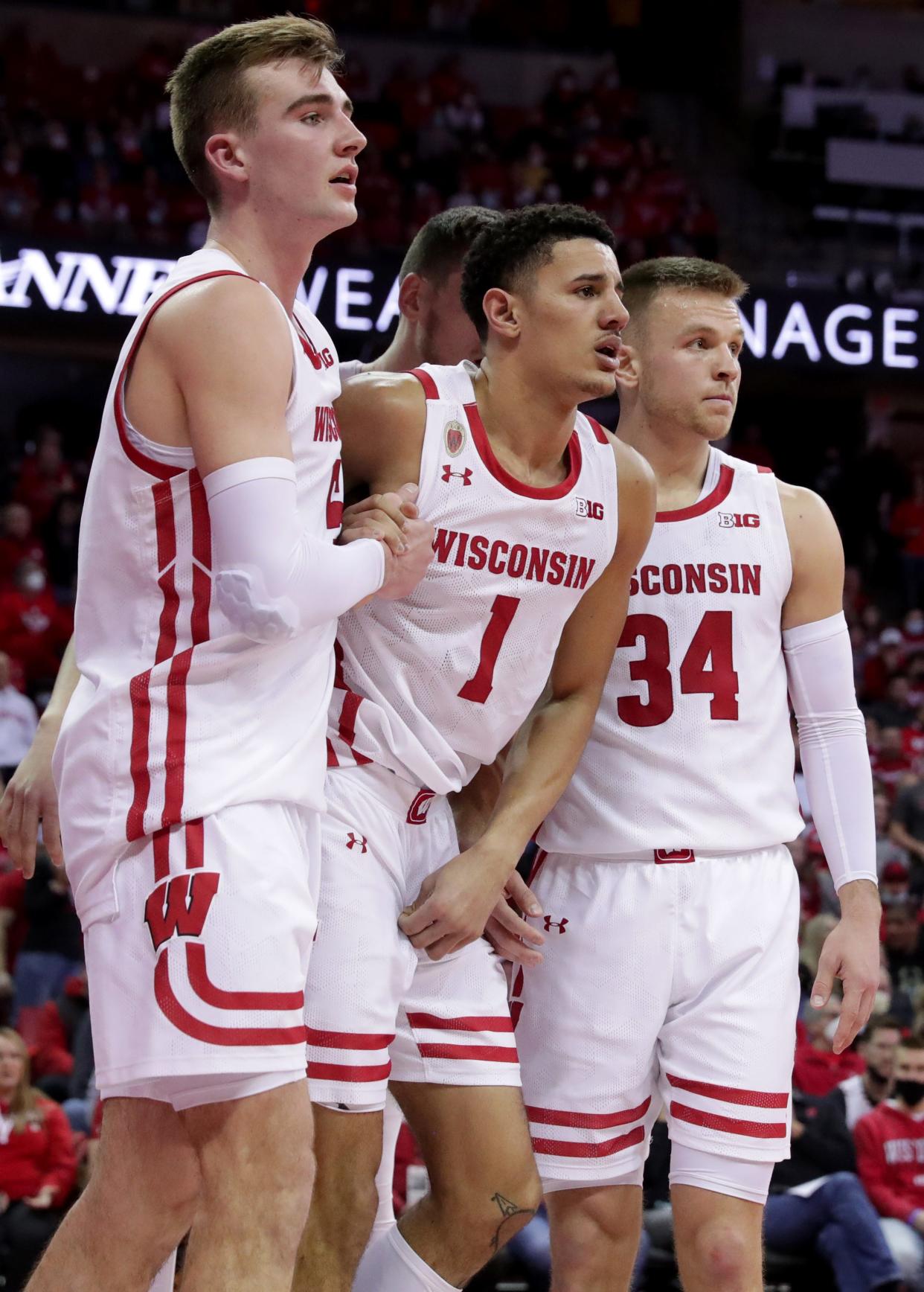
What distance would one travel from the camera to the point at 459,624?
3.54 metres

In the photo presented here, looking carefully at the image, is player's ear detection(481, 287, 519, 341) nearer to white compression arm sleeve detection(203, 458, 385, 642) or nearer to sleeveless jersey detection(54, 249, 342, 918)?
sleeveless jersey detection(54, 249, 342, 918)

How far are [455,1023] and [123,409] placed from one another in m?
1.52

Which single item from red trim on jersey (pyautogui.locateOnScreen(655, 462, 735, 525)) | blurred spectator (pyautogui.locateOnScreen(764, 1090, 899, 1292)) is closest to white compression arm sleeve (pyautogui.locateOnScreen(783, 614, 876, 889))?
red trim on jersey (pyautogui.locateOnScreen(655, 462, 735, 525))

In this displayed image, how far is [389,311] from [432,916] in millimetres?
11028

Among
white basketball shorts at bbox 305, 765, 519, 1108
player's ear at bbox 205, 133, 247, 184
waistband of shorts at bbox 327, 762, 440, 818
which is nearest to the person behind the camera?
player's ear at bbox 205, 133, 247, 184

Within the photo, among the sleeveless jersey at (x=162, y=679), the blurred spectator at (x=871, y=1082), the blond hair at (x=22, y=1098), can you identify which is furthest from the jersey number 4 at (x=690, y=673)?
the blurred spectator at (x=871, y=1082)

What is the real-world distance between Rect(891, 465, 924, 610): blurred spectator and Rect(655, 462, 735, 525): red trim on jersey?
1296cm

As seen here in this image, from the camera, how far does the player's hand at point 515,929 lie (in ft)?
12.0

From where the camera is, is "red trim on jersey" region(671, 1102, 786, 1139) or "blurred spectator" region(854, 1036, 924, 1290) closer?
"red trim on jersey" region(671, 1102, 786, 1139)

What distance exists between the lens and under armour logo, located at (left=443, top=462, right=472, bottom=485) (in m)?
3.55

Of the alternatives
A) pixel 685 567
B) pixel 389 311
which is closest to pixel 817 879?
pixel 389 311

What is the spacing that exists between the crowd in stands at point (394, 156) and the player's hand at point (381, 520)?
12342 mm

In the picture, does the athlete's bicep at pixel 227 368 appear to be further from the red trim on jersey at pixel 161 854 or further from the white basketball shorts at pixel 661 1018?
the white basketball shorts at pixel 661 1018

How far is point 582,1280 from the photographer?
3.76 metres
